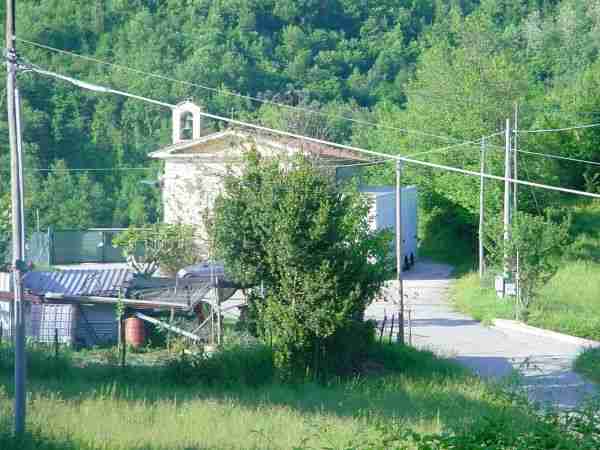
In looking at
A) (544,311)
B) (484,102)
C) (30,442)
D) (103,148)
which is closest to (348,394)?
(30,442)

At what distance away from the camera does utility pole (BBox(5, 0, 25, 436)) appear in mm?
9789

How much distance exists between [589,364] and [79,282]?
10855 millimetres

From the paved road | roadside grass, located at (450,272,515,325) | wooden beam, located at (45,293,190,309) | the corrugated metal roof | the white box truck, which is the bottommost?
the paved road

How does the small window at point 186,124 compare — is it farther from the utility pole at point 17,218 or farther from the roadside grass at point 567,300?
the utility pole at point 17,218

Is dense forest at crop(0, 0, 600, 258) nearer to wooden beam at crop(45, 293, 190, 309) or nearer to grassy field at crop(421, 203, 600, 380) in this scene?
grassy field at crop(421, 203, 600, 380)

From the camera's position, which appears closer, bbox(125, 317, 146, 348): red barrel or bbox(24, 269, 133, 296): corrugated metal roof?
bbox(125, 317, 146, 348): red barrel

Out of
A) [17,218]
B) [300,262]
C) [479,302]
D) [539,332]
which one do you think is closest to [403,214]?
[479,302]

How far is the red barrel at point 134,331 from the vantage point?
1933cm

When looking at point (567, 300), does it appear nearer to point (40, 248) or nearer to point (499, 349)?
point (499, 349)

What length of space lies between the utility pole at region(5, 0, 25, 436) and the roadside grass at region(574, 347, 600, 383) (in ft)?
35.8

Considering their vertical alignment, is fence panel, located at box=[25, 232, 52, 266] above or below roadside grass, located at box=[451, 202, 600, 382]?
above

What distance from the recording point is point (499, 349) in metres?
21.3

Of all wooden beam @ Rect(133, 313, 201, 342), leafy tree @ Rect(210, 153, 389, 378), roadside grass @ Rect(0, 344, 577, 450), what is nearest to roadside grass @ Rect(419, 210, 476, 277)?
wooden beam @ Rect(133, 313, 201, 342)

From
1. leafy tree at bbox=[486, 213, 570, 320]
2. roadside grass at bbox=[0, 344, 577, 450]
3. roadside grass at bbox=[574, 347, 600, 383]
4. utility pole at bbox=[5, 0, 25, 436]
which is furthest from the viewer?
leafy tree at bbox=[486, 213, 570, 320]
